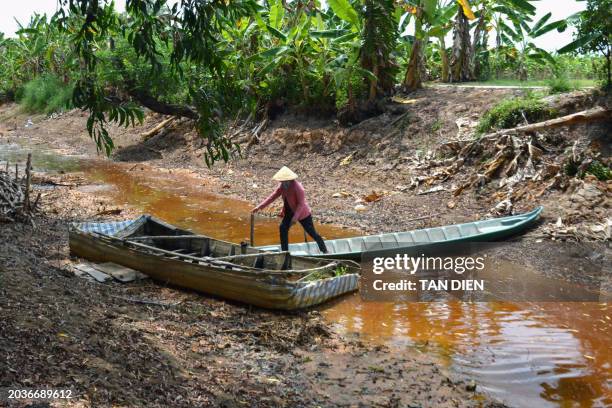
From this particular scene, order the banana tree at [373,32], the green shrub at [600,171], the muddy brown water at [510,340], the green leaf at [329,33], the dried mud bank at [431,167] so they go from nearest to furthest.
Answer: the muddy brown water at [510,340] < the dried mud bank at [431,167] < the green shrub at [600,171] < the banana tree at [373,32] < the green leaf at [329,33]

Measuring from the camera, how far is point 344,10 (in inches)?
533

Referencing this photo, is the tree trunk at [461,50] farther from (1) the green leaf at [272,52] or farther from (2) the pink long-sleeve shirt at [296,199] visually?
(2) the pink long-sleeve shirt at [296,199]

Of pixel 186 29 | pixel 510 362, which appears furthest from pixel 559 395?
A: pixel 186 29

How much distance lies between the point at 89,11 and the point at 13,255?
4906 millimetres

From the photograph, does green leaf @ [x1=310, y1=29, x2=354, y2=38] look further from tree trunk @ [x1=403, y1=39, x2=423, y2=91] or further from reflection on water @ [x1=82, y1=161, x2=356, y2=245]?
reflection on water @ [x1=82, y1=161, x2=356, y2=245]

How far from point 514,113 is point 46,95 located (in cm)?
2752

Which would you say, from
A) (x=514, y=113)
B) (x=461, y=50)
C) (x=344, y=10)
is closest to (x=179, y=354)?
(x=344, y=10)

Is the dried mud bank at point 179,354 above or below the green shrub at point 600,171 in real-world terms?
below

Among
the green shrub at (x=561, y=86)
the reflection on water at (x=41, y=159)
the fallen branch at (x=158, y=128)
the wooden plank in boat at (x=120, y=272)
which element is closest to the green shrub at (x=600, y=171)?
the green shrub at (x=561, y=86)

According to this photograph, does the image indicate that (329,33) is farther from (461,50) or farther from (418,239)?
(418,239)

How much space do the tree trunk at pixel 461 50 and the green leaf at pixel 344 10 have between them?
18.1 feet

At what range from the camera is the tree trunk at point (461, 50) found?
1833 cm

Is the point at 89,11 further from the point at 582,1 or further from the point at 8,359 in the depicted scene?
the point at 582,1

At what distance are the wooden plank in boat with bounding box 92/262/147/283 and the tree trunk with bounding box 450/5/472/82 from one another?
538 inches
